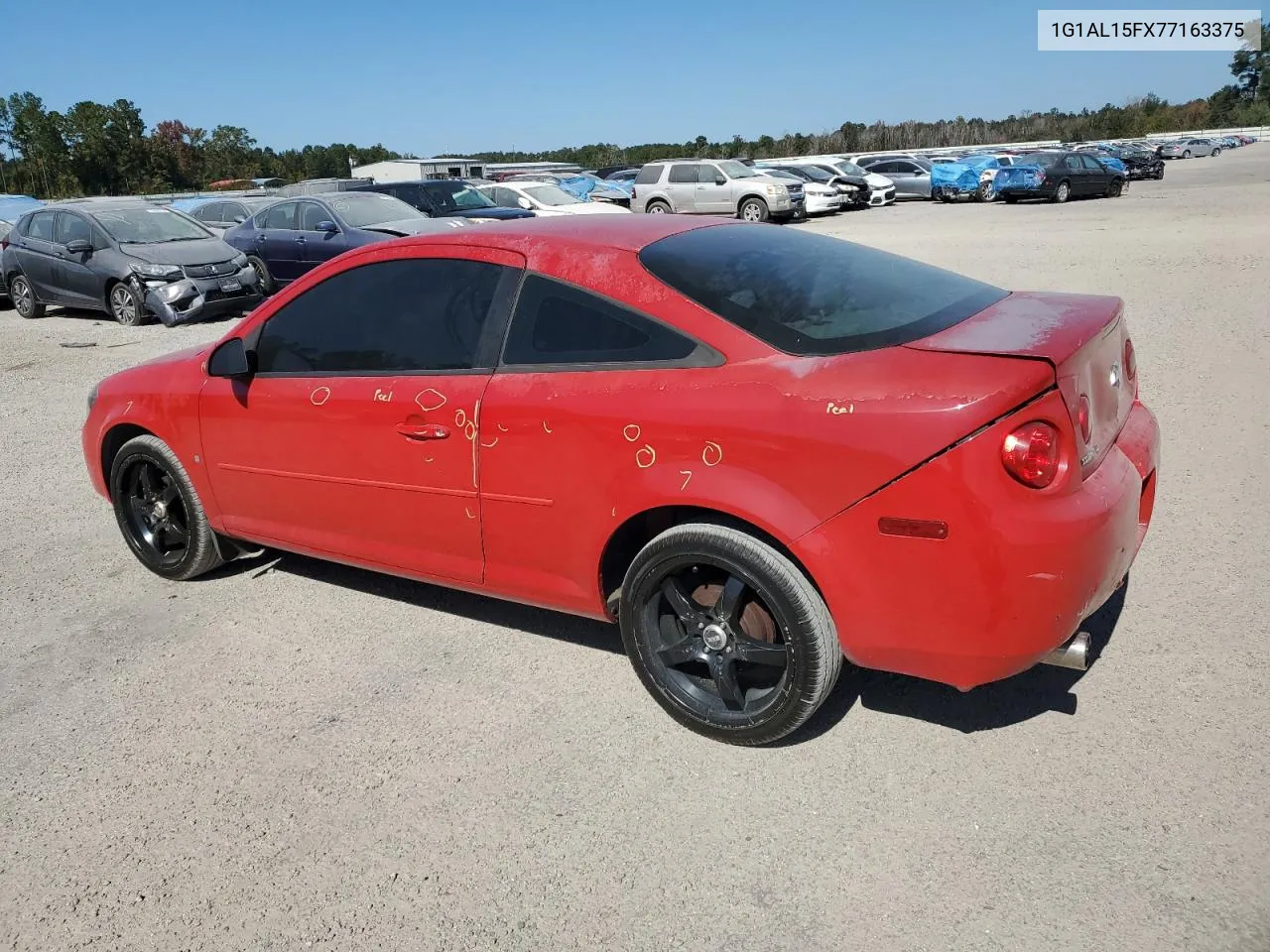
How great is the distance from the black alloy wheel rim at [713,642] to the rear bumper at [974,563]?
0.28 m

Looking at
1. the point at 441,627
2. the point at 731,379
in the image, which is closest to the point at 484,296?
the point at 731,379

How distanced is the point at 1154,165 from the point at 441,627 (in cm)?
4153

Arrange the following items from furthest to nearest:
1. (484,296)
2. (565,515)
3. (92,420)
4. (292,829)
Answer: (92,420)
(484,296)
(565,515)
(292,829)

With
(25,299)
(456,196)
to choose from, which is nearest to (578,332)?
(25,299)

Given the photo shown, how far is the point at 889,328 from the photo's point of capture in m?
3.00

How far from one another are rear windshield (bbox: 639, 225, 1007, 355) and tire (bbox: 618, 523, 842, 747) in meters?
0.66

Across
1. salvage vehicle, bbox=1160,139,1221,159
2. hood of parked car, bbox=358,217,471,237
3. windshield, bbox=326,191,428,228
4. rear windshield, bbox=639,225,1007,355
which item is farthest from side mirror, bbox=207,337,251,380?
salvage vehicle, bbox=1160,139,1221,159

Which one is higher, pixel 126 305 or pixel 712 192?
pixel 712 192

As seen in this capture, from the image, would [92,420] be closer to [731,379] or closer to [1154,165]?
[731,379]

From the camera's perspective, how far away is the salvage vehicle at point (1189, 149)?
60688 millimetres

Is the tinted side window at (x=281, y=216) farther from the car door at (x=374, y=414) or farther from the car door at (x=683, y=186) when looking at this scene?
the car door at (x=683, y=186)

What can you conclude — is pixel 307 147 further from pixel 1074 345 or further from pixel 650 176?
pixel 1074 345

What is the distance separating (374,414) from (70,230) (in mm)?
12305

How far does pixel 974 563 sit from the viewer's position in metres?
2.57
